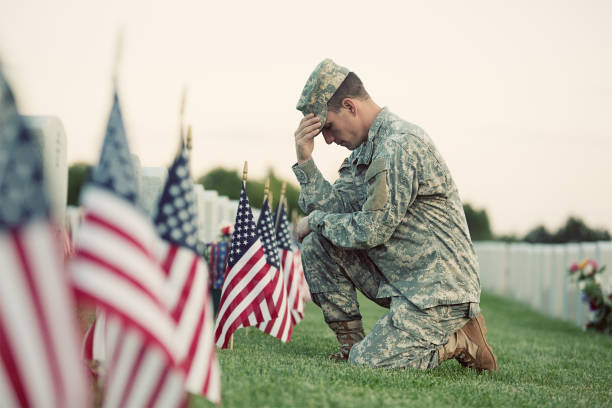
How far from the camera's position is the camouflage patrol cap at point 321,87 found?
509 centimetres

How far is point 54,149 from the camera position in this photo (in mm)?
4902

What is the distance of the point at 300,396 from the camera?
3.28m

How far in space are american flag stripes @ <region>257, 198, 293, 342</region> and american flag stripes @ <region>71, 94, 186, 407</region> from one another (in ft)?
11.1

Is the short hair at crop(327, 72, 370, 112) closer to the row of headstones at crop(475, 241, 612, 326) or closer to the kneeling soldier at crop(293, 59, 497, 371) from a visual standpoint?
the kneeling soldier at crop(293, 59, 497, 371)

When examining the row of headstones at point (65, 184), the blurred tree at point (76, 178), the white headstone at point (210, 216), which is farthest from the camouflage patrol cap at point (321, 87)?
the blurred tree at point (76, 178)

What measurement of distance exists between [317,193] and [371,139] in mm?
572

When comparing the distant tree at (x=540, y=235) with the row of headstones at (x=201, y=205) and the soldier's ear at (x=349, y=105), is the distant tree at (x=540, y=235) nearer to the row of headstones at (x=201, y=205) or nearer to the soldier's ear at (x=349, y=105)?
the row of headstones at (x=201, y=205)

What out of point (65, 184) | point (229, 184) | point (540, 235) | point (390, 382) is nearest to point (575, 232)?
point (540, 235)

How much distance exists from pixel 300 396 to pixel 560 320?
1319cm

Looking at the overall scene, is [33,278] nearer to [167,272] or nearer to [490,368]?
[167,272]

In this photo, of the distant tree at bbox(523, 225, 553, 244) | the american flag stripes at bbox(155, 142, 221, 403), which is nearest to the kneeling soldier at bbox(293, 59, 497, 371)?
the american flag stripes at bbox(155, 142, 221, 403)

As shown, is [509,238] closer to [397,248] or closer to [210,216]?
[210,216]

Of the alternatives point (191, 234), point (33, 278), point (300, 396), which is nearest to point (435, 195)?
point (300, 396)

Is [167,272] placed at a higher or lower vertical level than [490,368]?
higher
